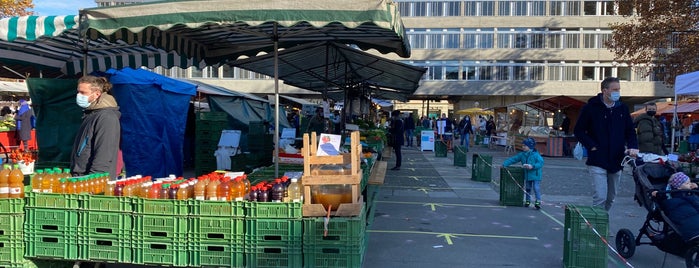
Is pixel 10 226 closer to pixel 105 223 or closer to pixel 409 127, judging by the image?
pixel 105 223

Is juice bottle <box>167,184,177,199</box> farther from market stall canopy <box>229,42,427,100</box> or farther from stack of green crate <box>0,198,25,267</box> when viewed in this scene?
market stall canopy <box>229,42,427,100</box>

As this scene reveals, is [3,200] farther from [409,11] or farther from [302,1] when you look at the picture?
[409,11]

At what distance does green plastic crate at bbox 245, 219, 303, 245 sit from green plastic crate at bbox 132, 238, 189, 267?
1.87 feet

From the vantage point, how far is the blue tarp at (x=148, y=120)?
9.27m

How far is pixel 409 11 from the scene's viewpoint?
47.8 m

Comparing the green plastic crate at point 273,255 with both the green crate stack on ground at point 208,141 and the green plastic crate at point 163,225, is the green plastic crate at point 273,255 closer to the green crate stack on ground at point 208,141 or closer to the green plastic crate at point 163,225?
the green plastic crate at point 163,225

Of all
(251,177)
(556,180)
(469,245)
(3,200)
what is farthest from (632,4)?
(3,200)

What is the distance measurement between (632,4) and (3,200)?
24.9 metres

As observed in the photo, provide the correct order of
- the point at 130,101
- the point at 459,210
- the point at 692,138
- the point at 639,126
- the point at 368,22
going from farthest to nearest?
the point at 692,138 < the point at 639,126 < the point at 130,101 < the point at 459,210 < the point at 368,22

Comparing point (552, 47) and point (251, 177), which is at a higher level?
point (552, 47)

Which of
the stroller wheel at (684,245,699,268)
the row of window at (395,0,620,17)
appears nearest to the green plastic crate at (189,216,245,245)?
the stroller wheel at (684,245,699,268)

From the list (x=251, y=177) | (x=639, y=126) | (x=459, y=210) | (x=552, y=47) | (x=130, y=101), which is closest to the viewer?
(x=251, y=177)

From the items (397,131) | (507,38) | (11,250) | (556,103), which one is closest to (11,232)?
(11,250)

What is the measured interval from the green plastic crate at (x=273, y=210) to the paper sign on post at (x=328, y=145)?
1.93 ft
